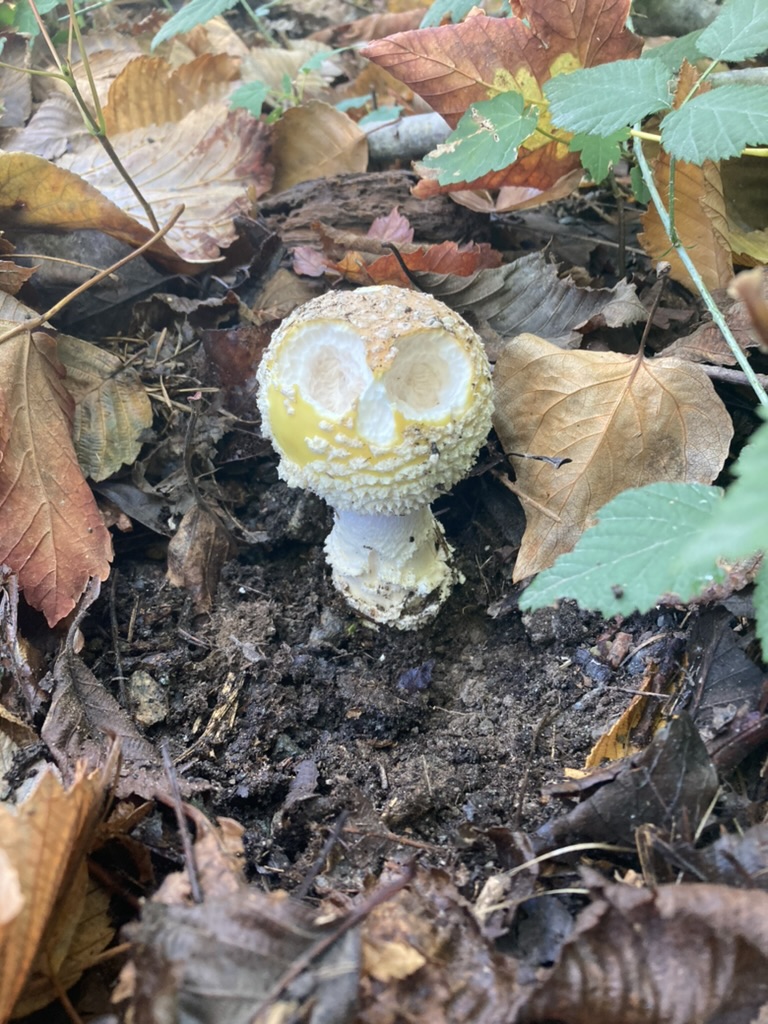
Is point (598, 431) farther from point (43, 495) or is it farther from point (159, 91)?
point (159, 91)

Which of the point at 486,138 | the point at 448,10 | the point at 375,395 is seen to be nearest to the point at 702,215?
the point at 486,138

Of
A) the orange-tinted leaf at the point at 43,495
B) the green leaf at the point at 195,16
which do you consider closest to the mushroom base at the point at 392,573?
the orange-tinted leaf at the point at 43,495

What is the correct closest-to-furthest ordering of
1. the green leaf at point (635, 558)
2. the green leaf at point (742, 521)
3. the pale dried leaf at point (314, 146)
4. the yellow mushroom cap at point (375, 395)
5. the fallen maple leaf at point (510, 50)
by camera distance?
the green leaf at point (742, 521) < the green leaf at point (635, 558) < the yellow mushroom cap at point (375, 395) < the fallen maple leaf at point (510, 50) < the pale dried leaf at point (314, 146)

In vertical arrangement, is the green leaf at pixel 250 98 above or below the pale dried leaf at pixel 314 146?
above

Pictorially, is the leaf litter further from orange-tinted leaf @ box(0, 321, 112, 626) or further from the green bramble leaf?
the green bramble leaf

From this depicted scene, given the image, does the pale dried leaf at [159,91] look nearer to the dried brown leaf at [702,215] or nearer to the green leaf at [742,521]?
the dried brown leaf at [702,215]

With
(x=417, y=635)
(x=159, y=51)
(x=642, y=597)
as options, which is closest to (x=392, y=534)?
(x=417, y=635)

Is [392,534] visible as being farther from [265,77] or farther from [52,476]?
[265,77]

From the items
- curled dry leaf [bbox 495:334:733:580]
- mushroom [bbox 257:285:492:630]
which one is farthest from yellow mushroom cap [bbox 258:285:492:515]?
curled dry leaf [bbox 495:334:733:580]
